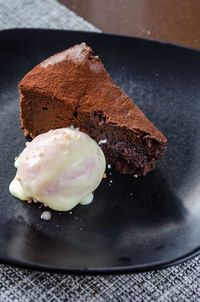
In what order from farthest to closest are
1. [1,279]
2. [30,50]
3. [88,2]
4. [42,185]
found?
[88,2] < [30,50] < [42,185] < [1,279]

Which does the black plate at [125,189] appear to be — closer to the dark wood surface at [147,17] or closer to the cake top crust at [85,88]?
the cake top crust at [85,88]

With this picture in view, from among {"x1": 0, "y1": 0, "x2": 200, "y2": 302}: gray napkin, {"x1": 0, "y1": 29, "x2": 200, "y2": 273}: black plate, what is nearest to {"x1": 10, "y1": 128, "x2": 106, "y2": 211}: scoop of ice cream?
{"x1": 0, "y1": 29, "x2": 200, "y2": 273}: black plate

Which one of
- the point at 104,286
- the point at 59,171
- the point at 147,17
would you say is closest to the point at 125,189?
the point at 59,171

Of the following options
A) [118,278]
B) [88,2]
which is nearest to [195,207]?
[118,278]

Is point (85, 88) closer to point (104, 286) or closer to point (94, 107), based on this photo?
point (94, 107)

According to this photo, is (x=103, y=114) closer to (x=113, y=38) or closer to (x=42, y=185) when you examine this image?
(x=42, y=185)

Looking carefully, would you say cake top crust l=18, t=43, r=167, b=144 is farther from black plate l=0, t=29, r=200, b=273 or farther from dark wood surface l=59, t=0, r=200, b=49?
dark wood surface l=59, t=0, r=200, b=49
